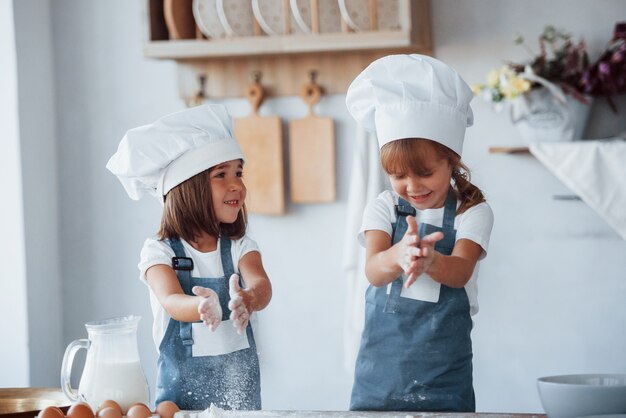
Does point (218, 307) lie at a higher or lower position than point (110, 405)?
higher

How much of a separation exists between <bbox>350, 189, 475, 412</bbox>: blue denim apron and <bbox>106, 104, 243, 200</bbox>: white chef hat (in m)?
0.30

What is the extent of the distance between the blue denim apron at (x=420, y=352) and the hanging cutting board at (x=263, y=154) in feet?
2.90

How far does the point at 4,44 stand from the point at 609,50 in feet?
4.74

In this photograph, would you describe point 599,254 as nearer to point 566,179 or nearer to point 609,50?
point 566,179

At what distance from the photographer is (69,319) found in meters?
2.24

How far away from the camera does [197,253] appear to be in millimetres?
1217

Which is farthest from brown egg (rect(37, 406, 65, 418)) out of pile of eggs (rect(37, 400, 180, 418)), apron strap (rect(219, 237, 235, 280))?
apron strap (rect(219, 237, 235, 280))

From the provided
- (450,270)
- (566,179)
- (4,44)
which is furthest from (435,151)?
(4,44)

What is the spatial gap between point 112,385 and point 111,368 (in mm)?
22

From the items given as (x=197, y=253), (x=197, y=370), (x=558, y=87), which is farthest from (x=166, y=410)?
(x=558, y=87)

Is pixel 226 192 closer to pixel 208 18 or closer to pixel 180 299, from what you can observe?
pixel 180 299

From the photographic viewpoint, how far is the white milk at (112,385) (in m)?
1.07

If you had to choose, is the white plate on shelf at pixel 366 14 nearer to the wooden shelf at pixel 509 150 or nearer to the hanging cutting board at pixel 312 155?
the hanging cutting board at pixel 312 155

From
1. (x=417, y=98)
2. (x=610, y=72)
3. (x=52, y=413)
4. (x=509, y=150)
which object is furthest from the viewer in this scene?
(x=509, y=150)
